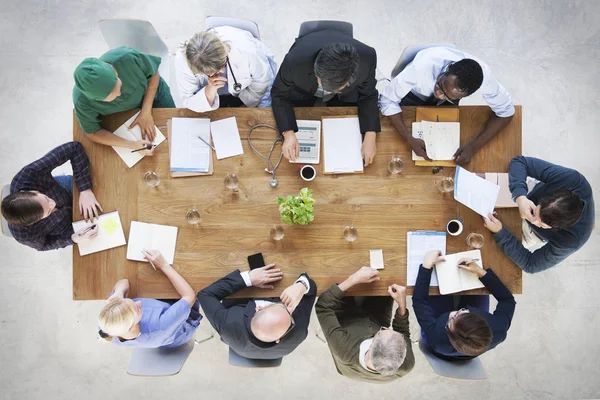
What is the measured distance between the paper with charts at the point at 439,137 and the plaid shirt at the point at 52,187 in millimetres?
1840

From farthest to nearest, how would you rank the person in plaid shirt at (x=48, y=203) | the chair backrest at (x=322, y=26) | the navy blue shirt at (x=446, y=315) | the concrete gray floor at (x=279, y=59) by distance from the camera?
1. the concrete gray floor at (x=279, y=59)
2. the chair backrest at (x=322, y=26)
3. the navy blue shirt at (x=446, y=315)
4. the person in plaid shirt at (x=48, y=203)

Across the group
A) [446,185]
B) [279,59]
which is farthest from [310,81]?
[279,59]

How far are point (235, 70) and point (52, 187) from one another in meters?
1.24

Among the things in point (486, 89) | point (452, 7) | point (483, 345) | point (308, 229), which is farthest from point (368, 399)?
point (452, 7)

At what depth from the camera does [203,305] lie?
7.14 ft

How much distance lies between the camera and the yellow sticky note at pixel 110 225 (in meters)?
2.25

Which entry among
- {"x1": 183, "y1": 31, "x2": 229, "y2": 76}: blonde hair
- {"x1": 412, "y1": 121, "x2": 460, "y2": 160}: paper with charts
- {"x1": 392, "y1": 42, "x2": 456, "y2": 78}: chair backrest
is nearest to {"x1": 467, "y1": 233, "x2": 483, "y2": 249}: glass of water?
{"x1": 412, "y1": 121, "x2": 460, "y2": 160}: paper with charts

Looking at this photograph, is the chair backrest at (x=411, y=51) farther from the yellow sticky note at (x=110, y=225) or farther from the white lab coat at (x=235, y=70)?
the yellow sticky note at (x=110, y=225)

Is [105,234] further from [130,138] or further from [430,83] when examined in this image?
[430,83]

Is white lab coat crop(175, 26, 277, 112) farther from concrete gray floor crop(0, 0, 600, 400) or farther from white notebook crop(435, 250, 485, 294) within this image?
white notebook crop(435, 250, 485, 294)

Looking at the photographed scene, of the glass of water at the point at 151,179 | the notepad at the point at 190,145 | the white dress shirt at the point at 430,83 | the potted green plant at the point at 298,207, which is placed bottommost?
the potted green plant at the point at 298,207

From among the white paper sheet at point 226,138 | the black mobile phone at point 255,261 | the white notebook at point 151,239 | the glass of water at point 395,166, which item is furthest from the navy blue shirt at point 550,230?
the white notebook at point 151,239

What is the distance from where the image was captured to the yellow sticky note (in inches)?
88.4

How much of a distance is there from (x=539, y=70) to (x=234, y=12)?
2.52 m
